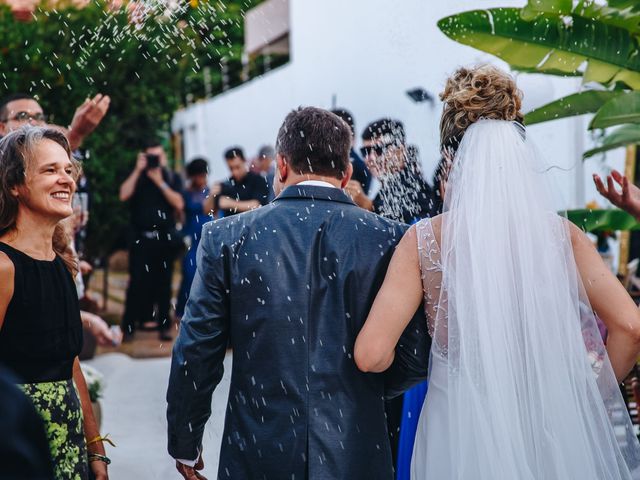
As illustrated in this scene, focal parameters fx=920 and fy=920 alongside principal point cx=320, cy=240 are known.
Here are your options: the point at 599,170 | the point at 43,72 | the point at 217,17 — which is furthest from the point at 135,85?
the point at 217,17

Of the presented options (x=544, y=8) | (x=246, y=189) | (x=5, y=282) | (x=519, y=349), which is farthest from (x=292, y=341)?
(x=246, y=189)

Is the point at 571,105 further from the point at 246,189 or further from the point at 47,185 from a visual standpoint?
the point at 246,189

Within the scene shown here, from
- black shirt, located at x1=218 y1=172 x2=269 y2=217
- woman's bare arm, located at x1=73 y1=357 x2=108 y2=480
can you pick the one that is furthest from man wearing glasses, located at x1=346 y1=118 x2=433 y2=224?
black shirt, located at x1=218 y1=172 x2=269 y2=217

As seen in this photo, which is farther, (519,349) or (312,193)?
(312,193)

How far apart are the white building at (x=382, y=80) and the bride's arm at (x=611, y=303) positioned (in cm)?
24

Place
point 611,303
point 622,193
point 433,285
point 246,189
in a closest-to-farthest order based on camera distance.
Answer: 1. point 611,303
2. point 433,285
3. point 622,193
4. point 246,189

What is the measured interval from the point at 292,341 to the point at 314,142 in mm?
677

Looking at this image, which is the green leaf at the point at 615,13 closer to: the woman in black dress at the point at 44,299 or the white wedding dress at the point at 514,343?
the white wedding dress at the point at 514,343

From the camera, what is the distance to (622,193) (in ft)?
11.6

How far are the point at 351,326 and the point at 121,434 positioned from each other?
428 cm

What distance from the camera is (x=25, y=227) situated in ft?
9.58

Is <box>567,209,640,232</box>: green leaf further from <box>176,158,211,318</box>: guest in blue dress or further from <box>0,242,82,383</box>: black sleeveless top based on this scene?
<box>176,158,211,318</box>: guest in blue dress

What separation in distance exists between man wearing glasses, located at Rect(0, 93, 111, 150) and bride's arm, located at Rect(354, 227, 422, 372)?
7.61 ft

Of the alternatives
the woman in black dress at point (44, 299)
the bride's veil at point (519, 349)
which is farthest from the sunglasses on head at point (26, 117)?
the bride's veil at point (519, 349)
